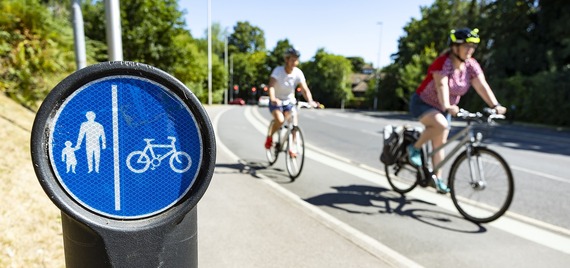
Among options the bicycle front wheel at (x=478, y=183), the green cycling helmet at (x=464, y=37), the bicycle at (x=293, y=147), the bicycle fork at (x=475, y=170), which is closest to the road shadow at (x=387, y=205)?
the bicycle front wheel at (x=478, y=183)

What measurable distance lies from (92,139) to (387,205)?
11.0 ft

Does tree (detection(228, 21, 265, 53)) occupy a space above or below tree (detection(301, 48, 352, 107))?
above

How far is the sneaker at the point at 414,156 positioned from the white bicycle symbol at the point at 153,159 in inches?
128

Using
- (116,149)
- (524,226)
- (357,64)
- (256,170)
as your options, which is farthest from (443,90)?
(357,64)

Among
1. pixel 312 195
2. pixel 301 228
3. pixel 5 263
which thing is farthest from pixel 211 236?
pixel 312 195

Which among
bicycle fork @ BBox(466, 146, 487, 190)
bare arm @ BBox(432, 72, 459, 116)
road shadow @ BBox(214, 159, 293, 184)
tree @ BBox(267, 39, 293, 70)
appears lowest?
road shadow @ BBox(214, 159, 293, 184)

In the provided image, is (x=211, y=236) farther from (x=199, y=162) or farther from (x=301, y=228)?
(x=199, y=162)

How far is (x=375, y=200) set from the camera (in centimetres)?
401

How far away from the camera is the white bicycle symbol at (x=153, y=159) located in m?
1.14

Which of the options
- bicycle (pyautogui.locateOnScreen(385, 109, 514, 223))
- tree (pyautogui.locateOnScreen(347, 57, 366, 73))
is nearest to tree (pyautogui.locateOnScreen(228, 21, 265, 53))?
tree (pyautogui.locateOnScreen(347, 57, 366, 73))

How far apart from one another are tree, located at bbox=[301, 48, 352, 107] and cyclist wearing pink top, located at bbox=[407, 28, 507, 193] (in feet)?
191

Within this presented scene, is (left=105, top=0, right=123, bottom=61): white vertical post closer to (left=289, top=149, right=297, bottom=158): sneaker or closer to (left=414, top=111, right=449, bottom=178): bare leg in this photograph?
(left=289, top=149, right=297, bottom=158): sneaker

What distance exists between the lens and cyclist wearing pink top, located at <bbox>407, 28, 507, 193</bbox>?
11.0 feet

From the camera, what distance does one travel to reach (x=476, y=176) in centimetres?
361
